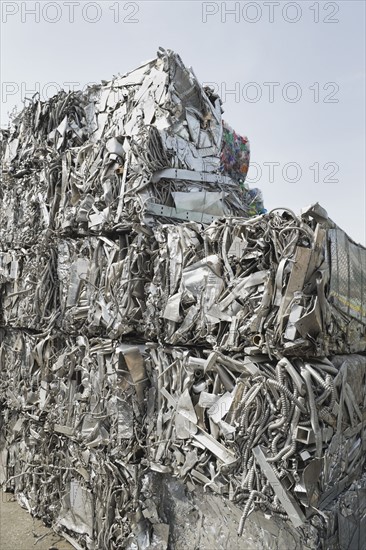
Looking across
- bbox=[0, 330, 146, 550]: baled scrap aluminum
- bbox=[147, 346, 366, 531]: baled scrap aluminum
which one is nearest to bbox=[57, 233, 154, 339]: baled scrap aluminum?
bbox=[0, 330, 146, 550]: baled scrap aluminum

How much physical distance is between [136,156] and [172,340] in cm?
154

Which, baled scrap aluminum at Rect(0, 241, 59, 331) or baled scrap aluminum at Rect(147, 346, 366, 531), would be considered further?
baled scrap aluminum at Rect(0, 241, 59, 331)

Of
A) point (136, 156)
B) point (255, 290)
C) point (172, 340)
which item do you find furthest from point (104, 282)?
point (255, 290)

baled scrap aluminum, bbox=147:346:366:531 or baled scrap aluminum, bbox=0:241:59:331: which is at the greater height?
baled scrap aluminum, bbox=0:241:59:331

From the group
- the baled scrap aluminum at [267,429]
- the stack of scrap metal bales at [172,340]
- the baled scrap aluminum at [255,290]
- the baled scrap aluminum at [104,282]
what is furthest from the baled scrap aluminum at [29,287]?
the baled scrap aluminum at [267,429]

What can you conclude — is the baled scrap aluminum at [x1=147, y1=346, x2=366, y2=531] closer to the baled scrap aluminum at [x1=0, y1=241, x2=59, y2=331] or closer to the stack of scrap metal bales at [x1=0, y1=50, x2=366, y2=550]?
the stack of scrap metal bales at [x1=0, y1=50, x2=366, y2=550]

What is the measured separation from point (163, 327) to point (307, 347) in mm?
1137

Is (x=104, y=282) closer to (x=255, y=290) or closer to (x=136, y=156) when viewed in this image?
(x=136, y=156)

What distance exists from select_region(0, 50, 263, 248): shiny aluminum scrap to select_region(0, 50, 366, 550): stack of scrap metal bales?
2 centimetres

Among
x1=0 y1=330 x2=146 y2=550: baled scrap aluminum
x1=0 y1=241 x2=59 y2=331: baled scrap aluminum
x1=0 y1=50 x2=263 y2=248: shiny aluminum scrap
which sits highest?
x1=0 y1=50 x2=263 y2=248: shiny aluminum scrap

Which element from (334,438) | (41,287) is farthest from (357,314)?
(41,287)

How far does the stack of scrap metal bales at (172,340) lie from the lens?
8.48ft

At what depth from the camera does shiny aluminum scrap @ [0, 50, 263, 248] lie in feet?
12.0

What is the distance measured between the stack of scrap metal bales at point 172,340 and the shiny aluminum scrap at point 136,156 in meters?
0.02
